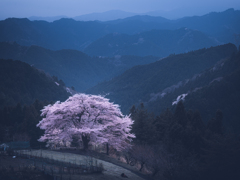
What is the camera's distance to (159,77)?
14125cm

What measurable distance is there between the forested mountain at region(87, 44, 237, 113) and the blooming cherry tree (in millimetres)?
96137

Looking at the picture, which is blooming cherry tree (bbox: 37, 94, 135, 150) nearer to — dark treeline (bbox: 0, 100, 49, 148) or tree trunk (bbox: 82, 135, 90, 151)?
tree trunk (bbox: 82, 135, 90, 151)

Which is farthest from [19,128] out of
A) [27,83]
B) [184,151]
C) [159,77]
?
[159,77]

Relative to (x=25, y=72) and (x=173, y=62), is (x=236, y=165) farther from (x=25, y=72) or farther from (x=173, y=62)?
(x=173, y=62)

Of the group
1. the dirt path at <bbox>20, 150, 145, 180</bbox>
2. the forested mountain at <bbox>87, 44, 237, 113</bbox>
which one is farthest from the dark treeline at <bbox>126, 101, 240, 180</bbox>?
the forested mountain at <bbox>87, 44, 237, 113</bbox>

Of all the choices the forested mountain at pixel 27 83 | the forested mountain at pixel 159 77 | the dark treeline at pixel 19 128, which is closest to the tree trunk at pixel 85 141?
the dark treeline at pixel 19 128

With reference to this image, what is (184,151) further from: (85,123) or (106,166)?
(85,123)

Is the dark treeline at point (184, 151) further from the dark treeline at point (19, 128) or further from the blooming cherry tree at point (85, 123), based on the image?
the dark treeline at point (19, 128)

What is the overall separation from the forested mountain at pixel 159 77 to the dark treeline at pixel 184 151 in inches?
3593

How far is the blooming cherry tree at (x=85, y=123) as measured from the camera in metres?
22.9

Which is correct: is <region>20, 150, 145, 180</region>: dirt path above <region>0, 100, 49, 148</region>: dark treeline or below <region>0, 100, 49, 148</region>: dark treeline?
below

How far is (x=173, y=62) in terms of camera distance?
5842 inches

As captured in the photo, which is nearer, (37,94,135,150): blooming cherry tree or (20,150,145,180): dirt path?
(20,150,145,180): dirt path

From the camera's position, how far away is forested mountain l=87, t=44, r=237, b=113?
434ft
